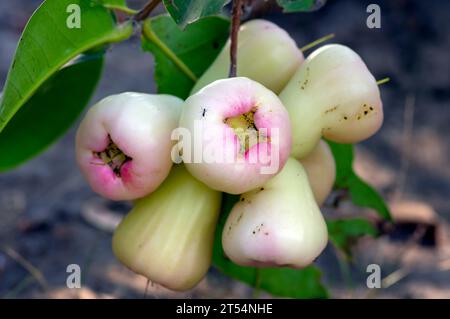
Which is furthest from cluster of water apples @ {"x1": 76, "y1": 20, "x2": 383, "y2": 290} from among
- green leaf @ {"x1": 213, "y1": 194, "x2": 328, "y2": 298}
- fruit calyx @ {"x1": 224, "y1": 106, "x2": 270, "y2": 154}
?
green leaf @ {"x1": 213, "y1": 194, "x2": 328, "y2": 298}

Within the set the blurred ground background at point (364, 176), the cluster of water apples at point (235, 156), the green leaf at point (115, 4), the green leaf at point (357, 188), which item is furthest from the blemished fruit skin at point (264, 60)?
the blurred ground background at point (364, 176)

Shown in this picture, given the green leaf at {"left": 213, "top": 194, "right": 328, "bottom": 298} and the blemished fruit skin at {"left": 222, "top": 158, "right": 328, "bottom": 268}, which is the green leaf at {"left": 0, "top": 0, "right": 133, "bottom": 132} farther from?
the green leaf at {"left": 213, "top": 194, "right": 328, "bottom": 298}

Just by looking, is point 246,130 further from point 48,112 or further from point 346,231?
point 346,231

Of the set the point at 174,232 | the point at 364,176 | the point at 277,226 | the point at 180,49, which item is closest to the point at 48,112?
the point at 180,49

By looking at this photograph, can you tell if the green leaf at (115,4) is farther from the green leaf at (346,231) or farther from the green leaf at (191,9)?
the green leaf at (346,231)
